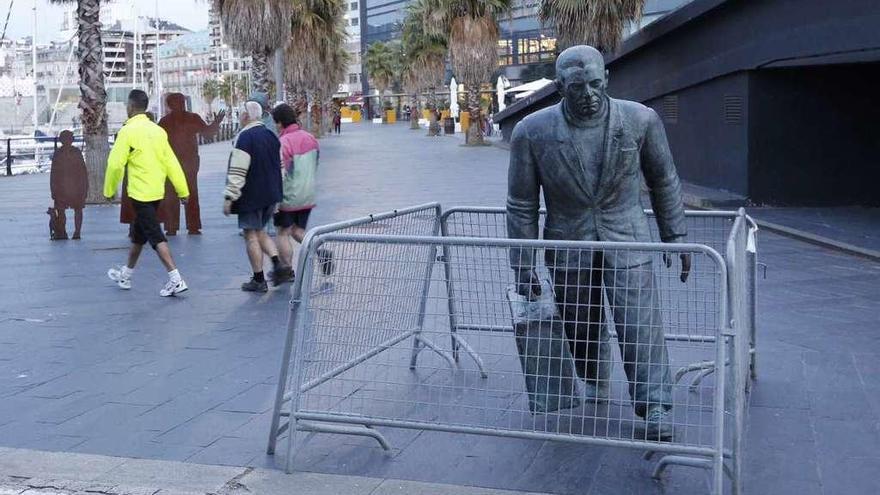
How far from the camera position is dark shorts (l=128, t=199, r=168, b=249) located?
9547mm

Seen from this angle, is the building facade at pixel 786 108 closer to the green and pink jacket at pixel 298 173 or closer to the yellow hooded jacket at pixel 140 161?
the green and pink jacket at pixel 298 173

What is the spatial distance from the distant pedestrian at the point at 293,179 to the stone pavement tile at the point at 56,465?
16.0 ft

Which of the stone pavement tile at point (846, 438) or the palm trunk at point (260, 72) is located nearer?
the stone pavement tile at point (846, 438)

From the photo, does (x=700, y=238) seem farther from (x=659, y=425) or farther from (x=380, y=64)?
(x=380, y=64)

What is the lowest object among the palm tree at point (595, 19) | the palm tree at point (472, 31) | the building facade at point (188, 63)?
the palm tree at point (595, 19)

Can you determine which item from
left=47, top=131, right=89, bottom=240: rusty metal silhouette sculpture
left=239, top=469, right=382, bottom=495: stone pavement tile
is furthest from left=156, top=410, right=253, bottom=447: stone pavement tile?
left=47, top=131, right=89, bottom=240: rusty metal silhouette sculpture

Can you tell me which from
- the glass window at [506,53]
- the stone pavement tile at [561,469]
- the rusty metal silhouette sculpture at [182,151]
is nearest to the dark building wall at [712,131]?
the rusty metal silhouette sculpture at [182,151]

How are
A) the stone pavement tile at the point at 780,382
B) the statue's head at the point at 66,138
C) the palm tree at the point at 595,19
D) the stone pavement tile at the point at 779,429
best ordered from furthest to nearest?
the palm tree at the point at 595,19 < the statue's head at the point at 66,138 < the stone pavement tile at the point at 780,382 < the stone pavement tile at the point at 779,429

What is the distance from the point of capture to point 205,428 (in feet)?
19.0

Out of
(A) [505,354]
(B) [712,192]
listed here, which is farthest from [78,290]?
(B) [712,192]

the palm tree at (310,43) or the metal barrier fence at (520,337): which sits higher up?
the palm tree at (310,43)

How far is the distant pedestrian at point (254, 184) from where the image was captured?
31.2ft

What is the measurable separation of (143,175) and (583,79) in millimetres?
5685

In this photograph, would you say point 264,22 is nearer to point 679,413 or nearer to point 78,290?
point 78,290
